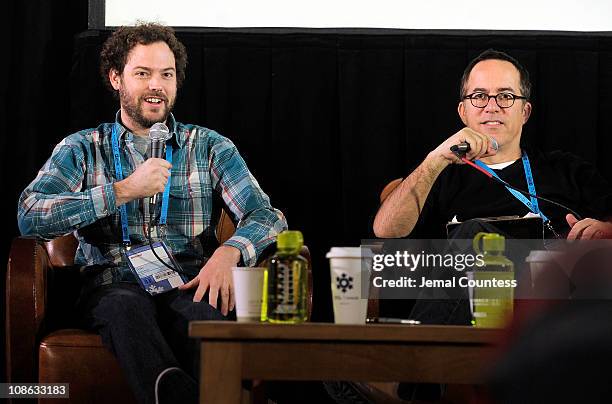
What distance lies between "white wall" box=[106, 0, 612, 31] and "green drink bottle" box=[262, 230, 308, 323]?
69.6 inches

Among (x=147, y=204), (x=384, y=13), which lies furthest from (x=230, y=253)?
(x=384, y=13)

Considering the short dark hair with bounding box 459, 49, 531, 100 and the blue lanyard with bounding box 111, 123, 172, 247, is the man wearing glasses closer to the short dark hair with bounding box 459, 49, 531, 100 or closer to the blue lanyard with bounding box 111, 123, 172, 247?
the short dark hair with bounding box 459, 49, 531, 100

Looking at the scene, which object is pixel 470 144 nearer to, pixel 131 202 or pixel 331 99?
pixel 331 99

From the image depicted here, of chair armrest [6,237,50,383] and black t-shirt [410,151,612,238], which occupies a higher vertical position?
black t-shirt [410,151,612,238]

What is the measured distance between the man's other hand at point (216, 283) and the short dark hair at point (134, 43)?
779mm

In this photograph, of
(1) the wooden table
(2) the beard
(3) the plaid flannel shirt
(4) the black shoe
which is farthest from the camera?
(2) the beard

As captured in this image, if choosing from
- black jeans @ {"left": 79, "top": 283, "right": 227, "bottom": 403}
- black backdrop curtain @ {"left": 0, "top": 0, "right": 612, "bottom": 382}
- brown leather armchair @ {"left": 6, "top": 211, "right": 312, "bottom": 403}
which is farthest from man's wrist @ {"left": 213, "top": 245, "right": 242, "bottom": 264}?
black backdrop curtain @ {"left": 0, "top": 0, "right": 612, "bottom": 382}

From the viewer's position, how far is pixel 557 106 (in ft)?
9.45

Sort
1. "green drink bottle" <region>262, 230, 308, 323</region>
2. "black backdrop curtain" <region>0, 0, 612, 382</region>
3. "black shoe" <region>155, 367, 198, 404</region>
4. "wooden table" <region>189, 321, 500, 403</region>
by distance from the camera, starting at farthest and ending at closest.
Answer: "black backdrop curtain" <region>0, 0, 612, 382</region> < "black shoe" <region>155, 367, 198, 404</region> < "green drink bottle" <region>262, 230, 308, 323</region> < "wooden table" <region>189, 321, 500, 403</region>

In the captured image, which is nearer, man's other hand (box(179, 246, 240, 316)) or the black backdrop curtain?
man's other hand (box(179, 246, 240, 316))

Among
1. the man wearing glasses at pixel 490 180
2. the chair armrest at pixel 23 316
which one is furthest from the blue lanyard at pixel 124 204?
the man wearing glasses at pixel 490 180

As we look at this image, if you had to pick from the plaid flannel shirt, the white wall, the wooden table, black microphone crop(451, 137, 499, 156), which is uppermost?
the white wall

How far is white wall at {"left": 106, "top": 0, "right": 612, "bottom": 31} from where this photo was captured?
2938 mm

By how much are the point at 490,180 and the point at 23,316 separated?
1357 millimetres
